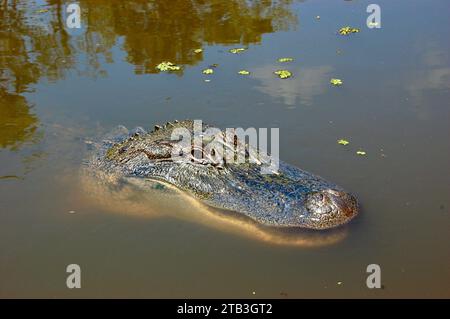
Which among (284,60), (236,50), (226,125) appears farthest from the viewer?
(236,50)

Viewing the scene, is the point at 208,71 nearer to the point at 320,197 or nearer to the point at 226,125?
the point at 226,125

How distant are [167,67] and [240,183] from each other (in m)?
5.14

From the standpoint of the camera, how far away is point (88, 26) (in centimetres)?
1291

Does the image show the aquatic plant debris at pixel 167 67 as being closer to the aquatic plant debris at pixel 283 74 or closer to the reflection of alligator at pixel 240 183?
the aquatic plant debris at pixel 283 74

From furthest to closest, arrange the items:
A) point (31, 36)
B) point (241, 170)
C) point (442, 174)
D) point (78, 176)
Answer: point (31, 36) < point (78, 176) < point (442, 174) < point (241, 170)

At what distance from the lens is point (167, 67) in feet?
33.0

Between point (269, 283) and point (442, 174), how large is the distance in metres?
2.93

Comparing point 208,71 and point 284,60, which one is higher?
point 284,60

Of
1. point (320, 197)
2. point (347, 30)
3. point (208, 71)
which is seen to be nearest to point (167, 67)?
point (208, 71)

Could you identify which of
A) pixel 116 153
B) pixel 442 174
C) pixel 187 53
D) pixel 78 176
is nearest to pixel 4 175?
pixel 78 176

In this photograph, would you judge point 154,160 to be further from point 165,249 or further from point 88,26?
point 88,26

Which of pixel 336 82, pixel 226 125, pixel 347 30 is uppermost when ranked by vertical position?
pixel 347 30

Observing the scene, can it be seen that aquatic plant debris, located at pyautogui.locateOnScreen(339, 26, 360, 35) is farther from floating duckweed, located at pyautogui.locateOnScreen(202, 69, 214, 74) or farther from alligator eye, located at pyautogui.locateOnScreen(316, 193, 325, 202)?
alligator eye, located at pyautogui.locateOnScreen(316, 193, 325, 202)
